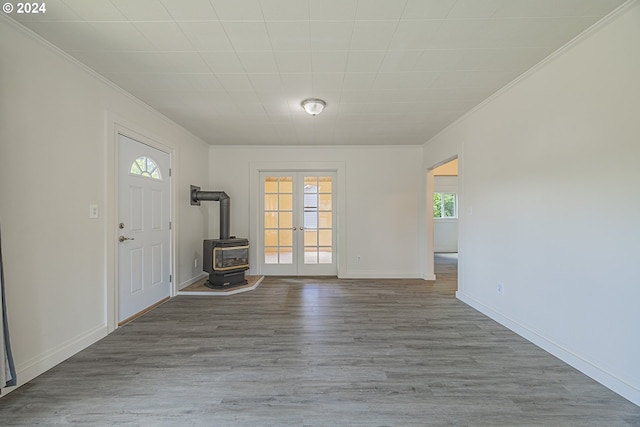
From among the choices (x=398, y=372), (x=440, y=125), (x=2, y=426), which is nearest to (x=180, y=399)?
(x=2, y=426)

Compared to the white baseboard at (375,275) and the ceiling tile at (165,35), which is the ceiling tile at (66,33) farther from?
the white baseboard at (375,275)

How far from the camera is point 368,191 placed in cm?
502

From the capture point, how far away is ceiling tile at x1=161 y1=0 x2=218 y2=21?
1639mm

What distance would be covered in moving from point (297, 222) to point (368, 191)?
1.44 m

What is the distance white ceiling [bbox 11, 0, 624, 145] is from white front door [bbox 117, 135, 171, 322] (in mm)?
695

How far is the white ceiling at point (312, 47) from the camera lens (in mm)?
1698

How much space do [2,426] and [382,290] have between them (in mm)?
3820

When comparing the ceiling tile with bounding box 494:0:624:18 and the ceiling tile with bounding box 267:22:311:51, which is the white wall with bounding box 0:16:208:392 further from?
the ceiling tile with bounding box 494:0:624:18

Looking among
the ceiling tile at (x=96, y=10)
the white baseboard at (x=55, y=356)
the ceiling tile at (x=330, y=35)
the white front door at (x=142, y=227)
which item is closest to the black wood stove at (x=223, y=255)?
the white front door at (x=142, y=227)

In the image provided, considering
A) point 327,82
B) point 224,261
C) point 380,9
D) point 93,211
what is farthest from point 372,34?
point 224,261

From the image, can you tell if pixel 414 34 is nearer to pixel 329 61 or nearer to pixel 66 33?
pixel 329 61

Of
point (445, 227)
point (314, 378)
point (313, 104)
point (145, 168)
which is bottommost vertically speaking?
point (314, 378)

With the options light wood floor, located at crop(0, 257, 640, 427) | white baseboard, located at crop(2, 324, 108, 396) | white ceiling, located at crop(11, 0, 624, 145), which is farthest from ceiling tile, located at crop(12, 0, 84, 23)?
light wood floor, located at crop(0, 257, 640, 427)

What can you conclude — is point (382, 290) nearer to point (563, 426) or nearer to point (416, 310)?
point (416, 310)
